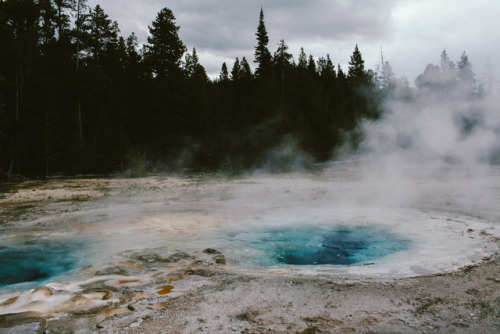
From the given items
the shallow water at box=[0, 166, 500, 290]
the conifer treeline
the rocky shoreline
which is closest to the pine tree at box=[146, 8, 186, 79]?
the conifer treeline

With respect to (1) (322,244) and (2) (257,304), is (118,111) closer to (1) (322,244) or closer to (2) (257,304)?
(1) (322,244)

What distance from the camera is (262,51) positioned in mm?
33531

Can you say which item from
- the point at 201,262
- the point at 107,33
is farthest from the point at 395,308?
the point at 107,33

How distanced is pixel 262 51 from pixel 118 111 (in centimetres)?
1643

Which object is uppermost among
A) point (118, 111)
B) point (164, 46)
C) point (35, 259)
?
point (164, 46)

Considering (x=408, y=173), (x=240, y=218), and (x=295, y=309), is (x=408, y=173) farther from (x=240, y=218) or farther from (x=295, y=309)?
(x=295, y=309)

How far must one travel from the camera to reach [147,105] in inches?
840

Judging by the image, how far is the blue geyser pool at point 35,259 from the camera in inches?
189

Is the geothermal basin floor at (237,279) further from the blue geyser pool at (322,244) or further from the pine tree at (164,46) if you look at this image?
the pine tree at (164,46)

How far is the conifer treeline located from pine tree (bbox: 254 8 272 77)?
304 inches

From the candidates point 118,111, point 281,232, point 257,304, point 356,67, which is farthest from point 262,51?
point 257,304

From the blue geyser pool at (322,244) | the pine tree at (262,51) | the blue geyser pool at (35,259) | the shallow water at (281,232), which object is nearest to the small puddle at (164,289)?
the shallow water at (281,232)

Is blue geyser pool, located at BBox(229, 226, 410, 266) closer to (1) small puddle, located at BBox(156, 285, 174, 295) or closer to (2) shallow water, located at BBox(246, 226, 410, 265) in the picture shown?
(2) shallow water, located at BBox(246, 226, 410, 265)

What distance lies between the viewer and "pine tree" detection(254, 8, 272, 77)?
107 ft
